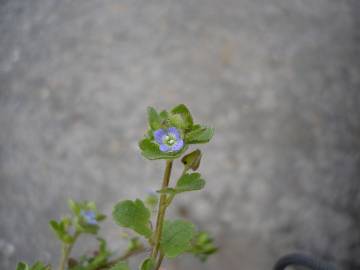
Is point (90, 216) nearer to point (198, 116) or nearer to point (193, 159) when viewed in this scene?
point (193, 159)

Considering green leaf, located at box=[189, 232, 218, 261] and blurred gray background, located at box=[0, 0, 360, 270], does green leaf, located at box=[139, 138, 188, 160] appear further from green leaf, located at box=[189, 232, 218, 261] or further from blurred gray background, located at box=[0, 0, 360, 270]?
blurred gray background, located at box=[0, 0, 360, 270]

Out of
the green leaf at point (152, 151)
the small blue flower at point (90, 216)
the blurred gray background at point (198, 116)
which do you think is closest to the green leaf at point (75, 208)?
the small blue flower at point (90, 216)

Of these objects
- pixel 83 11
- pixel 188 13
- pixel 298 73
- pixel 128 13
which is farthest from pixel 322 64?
pixel 83 11

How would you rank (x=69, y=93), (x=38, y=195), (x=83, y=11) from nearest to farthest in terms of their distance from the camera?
(x=38, y=195) < (x=69, y=93) < (x=83, y=11)

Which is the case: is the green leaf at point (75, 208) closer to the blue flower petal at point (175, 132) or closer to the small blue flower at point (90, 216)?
the small blue flower at point (90, 216)

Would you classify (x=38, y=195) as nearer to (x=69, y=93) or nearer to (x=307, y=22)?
(x=69, y=93)

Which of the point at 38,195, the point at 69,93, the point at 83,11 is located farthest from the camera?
the point at 83,11
